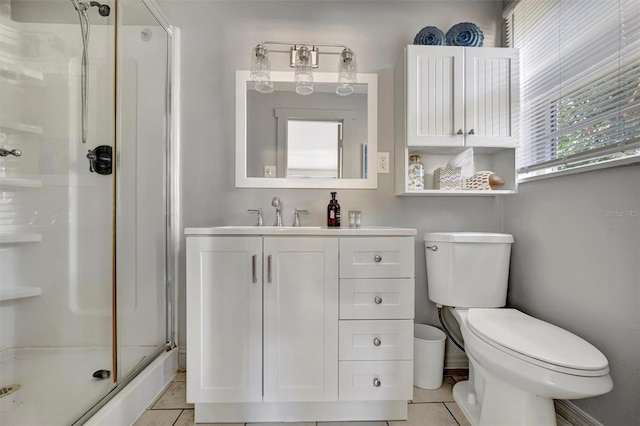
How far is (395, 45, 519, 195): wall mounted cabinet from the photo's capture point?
1570 millimetres

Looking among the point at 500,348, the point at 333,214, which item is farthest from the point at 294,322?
the point at 500,348

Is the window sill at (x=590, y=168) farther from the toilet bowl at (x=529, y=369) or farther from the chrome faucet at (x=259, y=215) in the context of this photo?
the chrome faucet at (x=259, y=215)

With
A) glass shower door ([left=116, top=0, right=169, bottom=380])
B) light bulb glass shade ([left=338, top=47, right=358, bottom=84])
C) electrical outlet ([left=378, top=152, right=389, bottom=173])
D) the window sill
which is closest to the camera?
the window sill

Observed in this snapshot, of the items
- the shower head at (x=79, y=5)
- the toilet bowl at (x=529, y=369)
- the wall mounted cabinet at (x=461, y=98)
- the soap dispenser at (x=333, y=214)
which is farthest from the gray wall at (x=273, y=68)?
the toilet bowl at (x=529, y=369)

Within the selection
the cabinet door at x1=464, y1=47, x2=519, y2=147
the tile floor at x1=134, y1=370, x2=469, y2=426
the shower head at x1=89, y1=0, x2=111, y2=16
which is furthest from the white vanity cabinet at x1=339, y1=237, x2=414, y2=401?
the shower head at x1=89, y1=0, x2=111, y2=16

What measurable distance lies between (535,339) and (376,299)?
23.1 inches

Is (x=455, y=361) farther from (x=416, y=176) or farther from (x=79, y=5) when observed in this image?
(x=79, y=5)

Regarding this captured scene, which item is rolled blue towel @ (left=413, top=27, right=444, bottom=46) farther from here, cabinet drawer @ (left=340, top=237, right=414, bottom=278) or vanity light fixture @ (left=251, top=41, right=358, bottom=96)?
cabinet drawer @ (left=340, top=237, right=414, bottom=278)

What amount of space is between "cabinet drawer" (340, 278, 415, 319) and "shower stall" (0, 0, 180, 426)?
1094 millimetres

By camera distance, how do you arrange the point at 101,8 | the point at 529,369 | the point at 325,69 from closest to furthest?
1. the point at 529,369
2. the point at 101,8
3. the point at 325,69

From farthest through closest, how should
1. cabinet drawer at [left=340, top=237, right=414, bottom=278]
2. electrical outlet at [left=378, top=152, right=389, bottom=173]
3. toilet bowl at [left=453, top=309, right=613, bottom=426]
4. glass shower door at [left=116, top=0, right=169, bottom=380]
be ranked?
electrical outlet at [left=378, top=152, right=389, bottom=173] → glass shower door at [left=116, top=0, right=169, bottom=380] → cabinet drawer at [left=340, top=237, right=414, bottom=278] → toilet bowl at [left=453, top=309, right=613, bottom=426]

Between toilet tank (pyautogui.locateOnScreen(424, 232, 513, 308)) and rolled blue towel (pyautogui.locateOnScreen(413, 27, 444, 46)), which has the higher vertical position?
rolled blue towel (pyautogui.locateOnScreen(413, 27, 444, 46))

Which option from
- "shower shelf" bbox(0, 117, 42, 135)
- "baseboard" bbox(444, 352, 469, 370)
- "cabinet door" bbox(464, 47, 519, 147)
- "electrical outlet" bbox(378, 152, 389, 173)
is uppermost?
"cabinet door" bbox(464, 47, 519, 147)

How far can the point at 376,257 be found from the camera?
4.19ft
